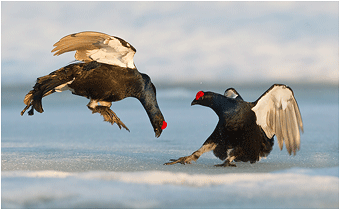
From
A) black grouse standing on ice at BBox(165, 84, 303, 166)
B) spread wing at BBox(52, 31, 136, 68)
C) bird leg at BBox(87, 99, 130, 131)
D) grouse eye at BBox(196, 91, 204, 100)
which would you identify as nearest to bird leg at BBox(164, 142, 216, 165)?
black grouse standing on ice at BBox(165, 84, 303, 166)

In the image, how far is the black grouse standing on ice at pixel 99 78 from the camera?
541 cm

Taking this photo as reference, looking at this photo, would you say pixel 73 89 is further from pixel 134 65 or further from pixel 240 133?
pixel 240 133

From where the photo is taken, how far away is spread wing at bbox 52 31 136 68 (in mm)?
5219

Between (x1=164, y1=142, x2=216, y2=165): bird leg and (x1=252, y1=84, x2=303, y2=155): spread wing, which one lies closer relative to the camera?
(x1=252, y1=84, x2=303, y2=155): spread wing

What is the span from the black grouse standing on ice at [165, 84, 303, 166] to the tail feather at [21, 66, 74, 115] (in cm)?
175

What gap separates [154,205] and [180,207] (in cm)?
22

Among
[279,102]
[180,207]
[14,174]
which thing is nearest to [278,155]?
[279,102]

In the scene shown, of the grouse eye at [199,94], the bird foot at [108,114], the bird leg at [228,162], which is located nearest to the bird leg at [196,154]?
the bird leg at [228,162]

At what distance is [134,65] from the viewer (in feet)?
18.9

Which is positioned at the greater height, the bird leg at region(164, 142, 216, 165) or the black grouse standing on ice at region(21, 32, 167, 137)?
the black grouse standing on ice at region(21, 32, 167, 137)

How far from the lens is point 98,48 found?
544 cm

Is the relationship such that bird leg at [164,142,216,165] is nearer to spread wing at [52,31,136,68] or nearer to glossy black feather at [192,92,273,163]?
glossy black feather at [192,92,273,163]

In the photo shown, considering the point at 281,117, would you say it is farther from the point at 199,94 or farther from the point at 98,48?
the point at 98,48

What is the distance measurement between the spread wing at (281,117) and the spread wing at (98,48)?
179 cm
